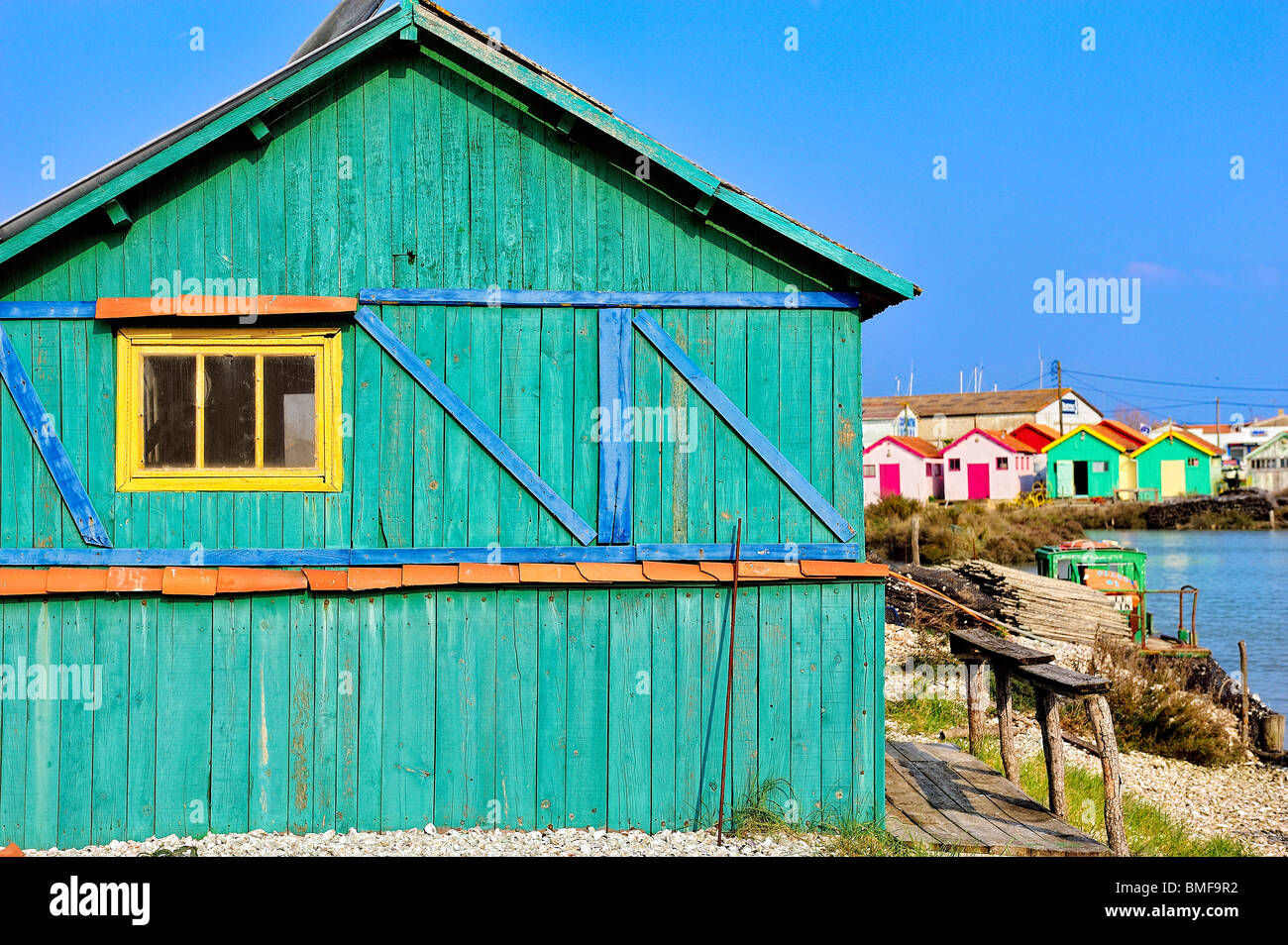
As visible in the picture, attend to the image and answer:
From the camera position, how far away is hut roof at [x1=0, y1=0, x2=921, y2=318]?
6.27m

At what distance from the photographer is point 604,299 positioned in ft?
22.3

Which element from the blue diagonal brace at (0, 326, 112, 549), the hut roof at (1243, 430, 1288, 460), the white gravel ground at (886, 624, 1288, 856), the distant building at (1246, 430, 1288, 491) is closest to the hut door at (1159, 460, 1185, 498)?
the distant building at (1246, 430, 1288, 491)

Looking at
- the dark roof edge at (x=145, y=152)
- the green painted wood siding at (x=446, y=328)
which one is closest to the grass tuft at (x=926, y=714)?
the green painted wood siding at (x=446, y=328)

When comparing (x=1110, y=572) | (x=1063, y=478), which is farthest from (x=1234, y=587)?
(x=1063, y=478)

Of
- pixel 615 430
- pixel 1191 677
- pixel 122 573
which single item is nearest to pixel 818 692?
pixel 615 430

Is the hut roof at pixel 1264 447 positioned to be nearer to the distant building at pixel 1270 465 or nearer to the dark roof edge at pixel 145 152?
the distant building at pixel 1270 465

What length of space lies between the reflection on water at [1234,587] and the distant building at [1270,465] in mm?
19503

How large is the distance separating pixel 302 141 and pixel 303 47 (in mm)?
2642

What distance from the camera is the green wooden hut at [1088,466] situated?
58344mm

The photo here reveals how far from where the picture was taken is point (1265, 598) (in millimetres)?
28562

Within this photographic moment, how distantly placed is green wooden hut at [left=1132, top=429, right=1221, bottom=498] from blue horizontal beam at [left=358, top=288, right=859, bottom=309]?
60.3m

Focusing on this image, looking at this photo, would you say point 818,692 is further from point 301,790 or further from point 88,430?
point 88,430

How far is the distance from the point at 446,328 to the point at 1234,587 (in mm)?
32697
